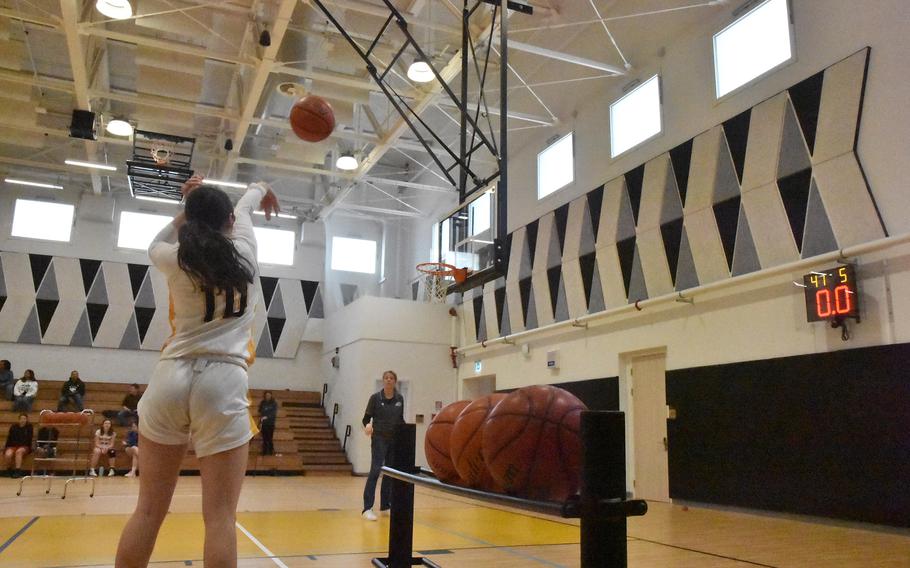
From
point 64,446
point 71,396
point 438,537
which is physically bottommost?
point 438,537

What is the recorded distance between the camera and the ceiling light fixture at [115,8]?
29.9 feet

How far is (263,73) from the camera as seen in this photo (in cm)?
1147

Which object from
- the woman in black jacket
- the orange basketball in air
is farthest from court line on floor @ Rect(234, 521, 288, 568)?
the woman in black jacket

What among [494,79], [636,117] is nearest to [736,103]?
[636,117]

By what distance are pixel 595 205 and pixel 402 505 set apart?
8877 mm

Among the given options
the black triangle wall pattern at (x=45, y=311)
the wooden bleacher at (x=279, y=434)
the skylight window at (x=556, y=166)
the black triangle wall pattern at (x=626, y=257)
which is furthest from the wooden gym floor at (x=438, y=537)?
the black triangle wall pattern at (x=45, y=311)

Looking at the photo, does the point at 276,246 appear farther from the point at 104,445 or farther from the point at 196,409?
the point at 196,409

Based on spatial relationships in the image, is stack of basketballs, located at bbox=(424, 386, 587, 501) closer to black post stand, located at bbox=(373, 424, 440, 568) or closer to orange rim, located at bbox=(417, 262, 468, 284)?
black post stand, located at bbox=(373, 424, 440, 568)

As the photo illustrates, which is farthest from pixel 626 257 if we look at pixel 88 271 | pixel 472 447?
pixel 88 271

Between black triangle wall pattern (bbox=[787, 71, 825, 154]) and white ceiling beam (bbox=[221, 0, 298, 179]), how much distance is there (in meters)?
6.65

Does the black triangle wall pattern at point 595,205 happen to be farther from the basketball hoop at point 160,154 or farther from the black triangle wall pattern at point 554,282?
the basketball hoop at point 160,154

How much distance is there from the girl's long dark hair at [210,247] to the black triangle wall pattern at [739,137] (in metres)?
8.12

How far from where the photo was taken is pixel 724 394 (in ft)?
29.4

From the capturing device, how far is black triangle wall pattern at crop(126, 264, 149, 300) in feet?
62.8
